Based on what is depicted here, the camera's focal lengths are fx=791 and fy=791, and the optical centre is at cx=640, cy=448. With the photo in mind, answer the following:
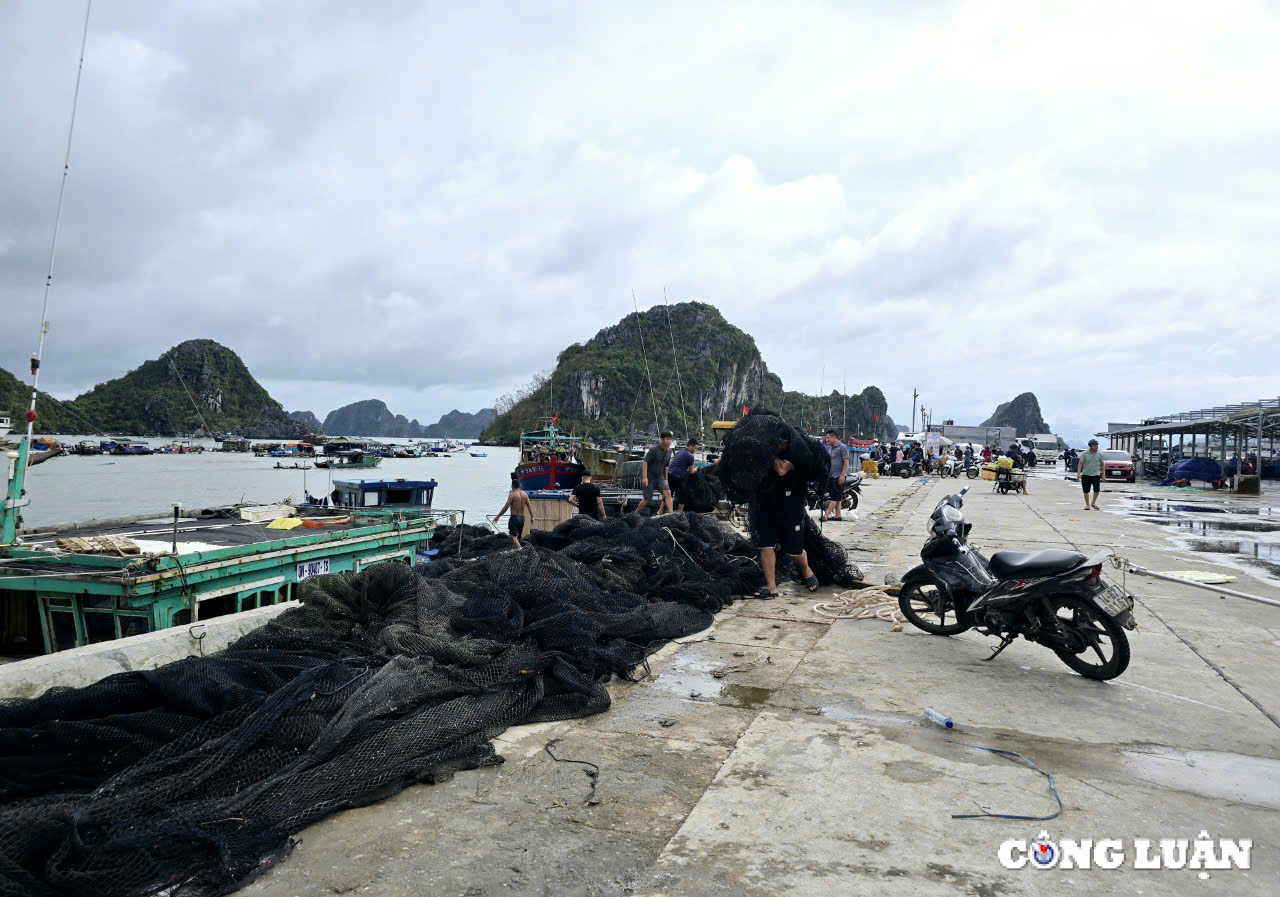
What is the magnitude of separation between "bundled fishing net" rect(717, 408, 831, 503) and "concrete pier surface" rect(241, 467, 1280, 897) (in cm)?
189

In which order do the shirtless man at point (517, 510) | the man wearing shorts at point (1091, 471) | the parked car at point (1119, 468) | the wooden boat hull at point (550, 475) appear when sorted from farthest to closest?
the parked car at point (1119, 468), the wooden boat hull at point (550, 475), the man wearing shorts at point (1091, 471), the shirtless man at point (517, 510)

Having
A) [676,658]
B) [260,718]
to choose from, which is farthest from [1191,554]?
[260,718]

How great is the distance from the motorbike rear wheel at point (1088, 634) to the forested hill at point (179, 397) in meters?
146

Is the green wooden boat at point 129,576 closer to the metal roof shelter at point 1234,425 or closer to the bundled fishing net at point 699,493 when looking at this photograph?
the bundled fishing net at point 699,493

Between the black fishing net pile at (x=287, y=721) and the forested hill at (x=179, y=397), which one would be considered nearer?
the black fishing net pile at (x=287, y=721)

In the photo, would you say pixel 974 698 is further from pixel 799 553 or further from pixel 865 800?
pixel 799 553

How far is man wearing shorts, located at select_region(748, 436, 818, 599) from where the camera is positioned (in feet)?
25.0

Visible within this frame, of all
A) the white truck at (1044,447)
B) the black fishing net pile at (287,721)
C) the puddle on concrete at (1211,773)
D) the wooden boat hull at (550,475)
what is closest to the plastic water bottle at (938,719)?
the puddle on concrete at (1211,773)

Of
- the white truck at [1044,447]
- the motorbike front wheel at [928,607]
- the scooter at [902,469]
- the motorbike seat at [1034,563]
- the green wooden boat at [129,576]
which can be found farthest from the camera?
the white truck at [1044,447]

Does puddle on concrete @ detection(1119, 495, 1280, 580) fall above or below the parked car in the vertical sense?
below

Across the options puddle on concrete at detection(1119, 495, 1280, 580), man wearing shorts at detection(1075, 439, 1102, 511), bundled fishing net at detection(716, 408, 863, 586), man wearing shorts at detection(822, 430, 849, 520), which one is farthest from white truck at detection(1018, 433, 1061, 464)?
bundled fishing net at detection(716, 408, 863, 586)

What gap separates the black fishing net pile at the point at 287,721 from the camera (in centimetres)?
265

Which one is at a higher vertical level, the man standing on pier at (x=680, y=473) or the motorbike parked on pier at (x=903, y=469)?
the man standing on pier at (x=680, y=473)

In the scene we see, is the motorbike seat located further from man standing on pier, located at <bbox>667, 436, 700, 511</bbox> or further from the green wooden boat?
man standing on pier, located at <bbox>667, 436, 700, 511</bbox>
